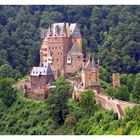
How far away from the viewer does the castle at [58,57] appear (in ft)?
103

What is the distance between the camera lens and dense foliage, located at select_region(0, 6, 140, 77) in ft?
120

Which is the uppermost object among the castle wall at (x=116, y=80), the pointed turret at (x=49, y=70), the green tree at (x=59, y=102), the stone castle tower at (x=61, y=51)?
the stone castle tower at (x=61, y=51)

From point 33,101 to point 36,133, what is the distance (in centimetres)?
227

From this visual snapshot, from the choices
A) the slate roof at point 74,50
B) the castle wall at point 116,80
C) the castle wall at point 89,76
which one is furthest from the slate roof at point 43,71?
the castle wall at point 116,80

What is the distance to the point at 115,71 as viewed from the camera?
35.8 m

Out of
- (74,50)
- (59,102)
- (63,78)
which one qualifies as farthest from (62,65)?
(59,102)

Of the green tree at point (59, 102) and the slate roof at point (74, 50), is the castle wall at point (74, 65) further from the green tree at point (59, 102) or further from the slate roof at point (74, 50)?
the green tree at point (59, 102)

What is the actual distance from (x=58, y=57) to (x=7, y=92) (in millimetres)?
2355

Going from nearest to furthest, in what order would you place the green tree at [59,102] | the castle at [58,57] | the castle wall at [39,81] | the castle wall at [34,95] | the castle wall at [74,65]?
the green tree at [59,102] < the castle wall at [34,95] < the castle wall at [39,81] < the castle at [58,57] < the castle wall at [74,65]

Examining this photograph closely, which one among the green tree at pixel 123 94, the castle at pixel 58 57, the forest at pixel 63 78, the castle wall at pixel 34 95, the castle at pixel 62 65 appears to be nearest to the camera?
the forest at pixel 63 78

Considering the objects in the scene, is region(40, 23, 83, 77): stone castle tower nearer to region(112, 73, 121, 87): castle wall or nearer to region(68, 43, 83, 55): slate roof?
region(68, 43, 83, 55): slate roof

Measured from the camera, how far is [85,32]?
3938cm

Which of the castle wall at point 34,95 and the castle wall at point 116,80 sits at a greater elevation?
the castle wall at point 116,80

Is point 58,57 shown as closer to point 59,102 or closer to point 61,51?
point 61,51
